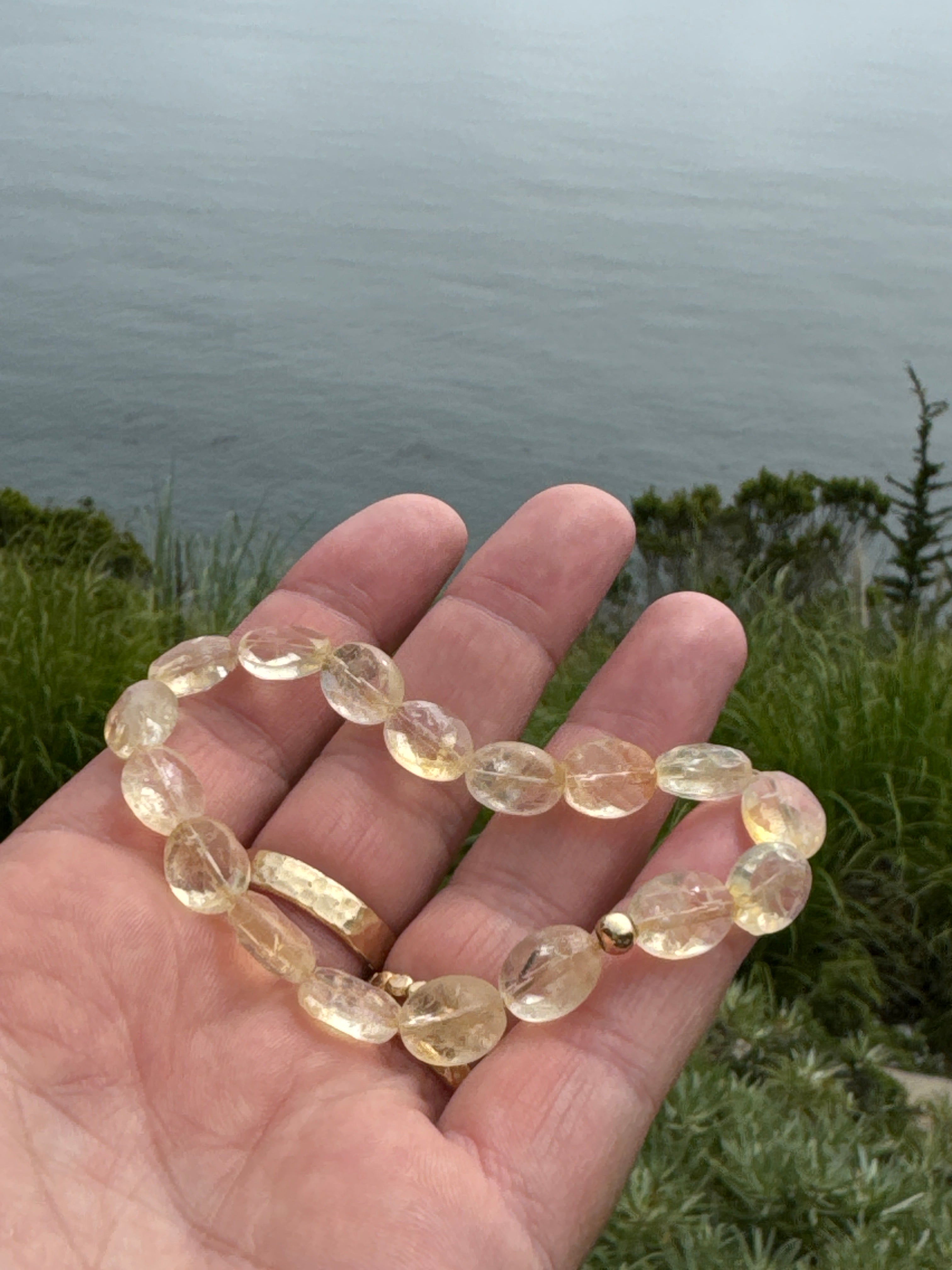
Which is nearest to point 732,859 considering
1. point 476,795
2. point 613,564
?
point 476,795

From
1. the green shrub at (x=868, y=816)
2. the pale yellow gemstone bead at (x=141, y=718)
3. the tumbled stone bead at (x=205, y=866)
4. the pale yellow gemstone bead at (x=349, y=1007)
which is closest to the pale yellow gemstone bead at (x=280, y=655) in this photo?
the pale yellow gemstone bead at (x=141, y=718)

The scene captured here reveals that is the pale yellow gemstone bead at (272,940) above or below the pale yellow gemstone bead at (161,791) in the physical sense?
below

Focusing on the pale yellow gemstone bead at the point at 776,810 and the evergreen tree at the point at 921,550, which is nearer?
the pale yellow gemstone bead at the point at 776,810

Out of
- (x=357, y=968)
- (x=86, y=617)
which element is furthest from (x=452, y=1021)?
(x=86, y=617)

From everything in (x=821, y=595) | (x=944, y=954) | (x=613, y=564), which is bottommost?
(x=944, y=954)

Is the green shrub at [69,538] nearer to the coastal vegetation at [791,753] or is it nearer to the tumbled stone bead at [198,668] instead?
the coastal vegetation at [791,753]

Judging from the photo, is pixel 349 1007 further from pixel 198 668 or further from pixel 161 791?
pixel 198 668

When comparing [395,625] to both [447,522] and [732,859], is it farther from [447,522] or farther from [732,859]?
[732,859]

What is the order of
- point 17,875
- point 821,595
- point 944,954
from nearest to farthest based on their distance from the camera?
point 17,875
point 944,954
point 821,595
